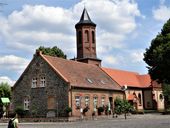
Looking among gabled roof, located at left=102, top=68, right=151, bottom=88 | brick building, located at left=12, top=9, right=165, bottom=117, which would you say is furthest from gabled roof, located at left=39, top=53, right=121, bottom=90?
gabled roof, located at left=102, top=68, right=151, bottom=88

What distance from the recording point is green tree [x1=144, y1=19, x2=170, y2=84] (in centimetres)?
5672

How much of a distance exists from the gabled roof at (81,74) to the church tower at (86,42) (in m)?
4.38

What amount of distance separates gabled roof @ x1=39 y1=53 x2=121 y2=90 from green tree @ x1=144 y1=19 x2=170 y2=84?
6826 mm

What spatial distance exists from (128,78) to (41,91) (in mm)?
24636

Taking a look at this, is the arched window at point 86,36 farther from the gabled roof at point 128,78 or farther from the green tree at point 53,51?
the green tree at point 53,51

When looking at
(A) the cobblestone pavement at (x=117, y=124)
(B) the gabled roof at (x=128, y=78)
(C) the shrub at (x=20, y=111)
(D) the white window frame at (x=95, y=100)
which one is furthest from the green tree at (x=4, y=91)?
(A) the cobblestone pavement at (x=117, y=124)

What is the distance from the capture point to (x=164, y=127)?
2769 cm

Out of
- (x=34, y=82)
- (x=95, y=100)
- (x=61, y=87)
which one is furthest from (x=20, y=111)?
(x=95, y=100)

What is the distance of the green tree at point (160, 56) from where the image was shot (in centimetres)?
5672

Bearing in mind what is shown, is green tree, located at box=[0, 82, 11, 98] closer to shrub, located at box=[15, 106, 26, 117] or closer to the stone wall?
the stone wall

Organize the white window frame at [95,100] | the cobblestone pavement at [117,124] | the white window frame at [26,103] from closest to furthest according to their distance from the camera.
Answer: the cobblestone pavement at [117,124], the white window frame at [26,103], the white window frame at [95,100]

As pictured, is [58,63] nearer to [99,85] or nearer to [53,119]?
[99,85]

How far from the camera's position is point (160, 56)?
56656 mm

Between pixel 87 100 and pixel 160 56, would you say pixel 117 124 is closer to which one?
pixel 87 100
